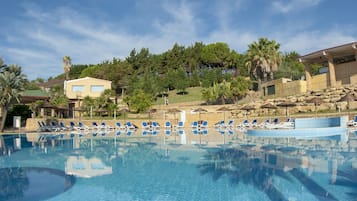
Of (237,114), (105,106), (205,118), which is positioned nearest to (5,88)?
(105,106)

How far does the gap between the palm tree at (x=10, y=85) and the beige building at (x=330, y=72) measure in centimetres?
2392

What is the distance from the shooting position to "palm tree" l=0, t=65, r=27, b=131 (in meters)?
23.6

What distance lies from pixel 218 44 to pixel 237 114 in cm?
3093

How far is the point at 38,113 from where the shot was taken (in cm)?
3014

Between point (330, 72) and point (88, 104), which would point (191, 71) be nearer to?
point (88, 104)

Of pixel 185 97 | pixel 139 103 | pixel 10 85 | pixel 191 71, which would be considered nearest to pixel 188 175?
pixel 10 85

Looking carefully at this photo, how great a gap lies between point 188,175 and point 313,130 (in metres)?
11.9

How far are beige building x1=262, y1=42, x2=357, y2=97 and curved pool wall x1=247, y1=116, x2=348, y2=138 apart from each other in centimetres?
692

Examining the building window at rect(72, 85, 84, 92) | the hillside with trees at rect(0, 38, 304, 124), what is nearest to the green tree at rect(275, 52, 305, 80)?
the hillside with trees at rect(0, 38, 304, 124)

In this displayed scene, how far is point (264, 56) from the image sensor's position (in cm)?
3378

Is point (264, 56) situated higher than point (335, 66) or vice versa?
point (264, 56)

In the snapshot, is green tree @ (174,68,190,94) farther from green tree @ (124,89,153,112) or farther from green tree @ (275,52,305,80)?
green tree @ (275,52,305,80)

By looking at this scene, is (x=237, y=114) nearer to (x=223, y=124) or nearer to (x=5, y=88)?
(x=223, y=124)

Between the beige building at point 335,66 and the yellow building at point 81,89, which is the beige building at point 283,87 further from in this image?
the yellow building at point 81,89
